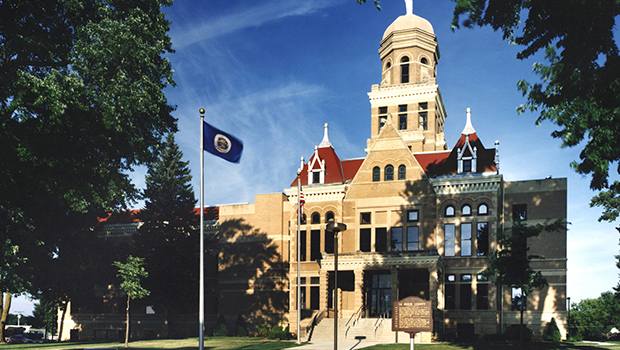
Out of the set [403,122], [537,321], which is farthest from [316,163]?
[537,321]

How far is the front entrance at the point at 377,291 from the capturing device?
4569cm

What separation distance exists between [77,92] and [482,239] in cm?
3229

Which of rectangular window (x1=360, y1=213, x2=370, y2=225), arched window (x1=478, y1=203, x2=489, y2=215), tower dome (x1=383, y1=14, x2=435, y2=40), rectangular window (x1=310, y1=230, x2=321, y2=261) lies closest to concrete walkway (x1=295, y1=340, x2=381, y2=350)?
rectangular window (x1=310, y1=230, x2=321, y2=261)

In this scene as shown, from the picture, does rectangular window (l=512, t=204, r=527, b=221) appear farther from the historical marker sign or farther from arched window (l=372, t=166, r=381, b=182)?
the historical marker sign

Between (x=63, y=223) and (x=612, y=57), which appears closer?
(x=612, y=57)

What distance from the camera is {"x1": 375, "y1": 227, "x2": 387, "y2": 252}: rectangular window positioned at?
47.5 meters

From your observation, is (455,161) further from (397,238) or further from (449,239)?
(397,238)

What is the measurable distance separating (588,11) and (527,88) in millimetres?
3693

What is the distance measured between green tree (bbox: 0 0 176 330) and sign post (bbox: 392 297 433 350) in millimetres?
16179

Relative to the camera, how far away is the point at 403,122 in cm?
5712

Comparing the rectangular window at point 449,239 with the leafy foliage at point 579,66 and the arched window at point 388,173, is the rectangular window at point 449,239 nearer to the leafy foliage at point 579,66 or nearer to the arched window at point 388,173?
the arched window at point 388,173

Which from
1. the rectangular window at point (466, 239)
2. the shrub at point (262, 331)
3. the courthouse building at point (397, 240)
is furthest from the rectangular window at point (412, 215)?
the shrub at point (262, 331)

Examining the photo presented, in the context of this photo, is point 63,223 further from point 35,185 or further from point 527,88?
point 527,88

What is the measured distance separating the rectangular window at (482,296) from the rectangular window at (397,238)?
6838 mm
